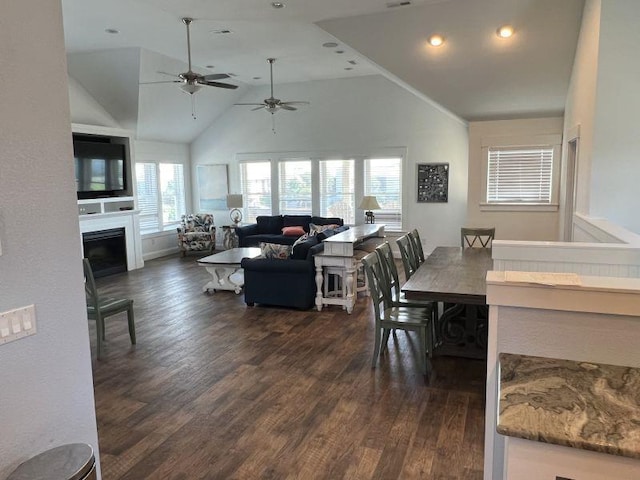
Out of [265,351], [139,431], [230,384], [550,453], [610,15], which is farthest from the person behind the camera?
[265,351]

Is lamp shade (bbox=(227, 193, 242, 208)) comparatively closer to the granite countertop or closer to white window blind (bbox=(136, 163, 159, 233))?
white window blind (bbox=(136, 163, 159, 233))

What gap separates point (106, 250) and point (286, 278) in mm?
4166

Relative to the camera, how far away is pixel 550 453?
4.25ft

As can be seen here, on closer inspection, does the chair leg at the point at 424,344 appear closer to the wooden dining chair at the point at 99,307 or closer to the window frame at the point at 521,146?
the wooden dining chair at the point at 99,307

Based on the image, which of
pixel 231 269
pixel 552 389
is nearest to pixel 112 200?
pixel 231 269

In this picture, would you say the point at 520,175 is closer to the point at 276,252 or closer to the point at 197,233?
the point at 276,252

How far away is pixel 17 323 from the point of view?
5.46 ft

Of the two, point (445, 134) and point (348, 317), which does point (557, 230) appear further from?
point (348, 317)

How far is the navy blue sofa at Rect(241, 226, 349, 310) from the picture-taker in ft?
18.4

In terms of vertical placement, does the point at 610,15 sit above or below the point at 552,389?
above

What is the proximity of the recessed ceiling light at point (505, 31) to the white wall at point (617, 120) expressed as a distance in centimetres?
121

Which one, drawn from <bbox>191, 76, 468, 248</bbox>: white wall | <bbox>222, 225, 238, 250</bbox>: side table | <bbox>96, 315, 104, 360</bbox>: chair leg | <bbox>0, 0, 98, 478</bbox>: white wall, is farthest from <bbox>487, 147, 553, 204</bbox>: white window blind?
<bbox>0, 0, 98, 478</bbox>: white wall

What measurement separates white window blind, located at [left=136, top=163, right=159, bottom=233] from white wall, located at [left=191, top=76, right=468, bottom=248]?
90.2 inches

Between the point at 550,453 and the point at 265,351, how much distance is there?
3356mm
